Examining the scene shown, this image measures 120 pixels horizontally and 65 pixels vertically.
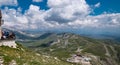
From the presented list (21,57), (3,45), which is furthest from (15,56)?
(3,45)

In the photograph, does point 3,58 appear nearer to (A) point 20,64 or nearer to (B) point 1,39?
(A) point 20,64

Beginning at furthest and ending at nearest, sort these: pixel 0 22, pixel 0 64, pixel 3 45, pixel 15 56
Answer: pixel 0 22, pixel 3 45, pixel 15 56, pixel 0 64

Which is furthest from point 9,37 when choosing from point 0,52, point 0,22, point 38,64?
Answer: point 38,64

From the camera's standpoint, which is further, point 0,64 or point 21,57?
point 21,57

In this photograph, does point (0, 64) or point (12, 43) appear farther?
point (12, 43)

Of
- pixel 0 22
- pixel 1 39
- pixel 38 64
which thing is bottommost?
pixel 38 64

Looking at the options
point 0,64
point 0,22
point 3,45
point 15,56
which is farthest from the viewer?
point 0,22

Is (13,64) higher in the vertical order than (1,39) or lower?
lower

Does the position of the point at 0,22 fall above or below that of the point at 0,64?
above

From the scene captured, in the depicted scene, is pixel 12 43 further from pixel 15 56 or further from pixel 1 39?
pixel 15 56
